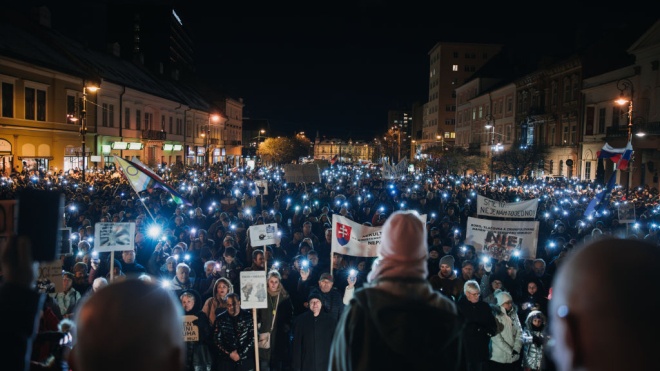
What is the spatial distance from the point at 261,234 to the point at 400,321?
857 centimetres

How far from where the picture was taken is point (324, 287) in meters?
7.88

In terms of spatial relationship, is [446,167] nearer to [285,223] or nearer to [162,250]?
[285,223]

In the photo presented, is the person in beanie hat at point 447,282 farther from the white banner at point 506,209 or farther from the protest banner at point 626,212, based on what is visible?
the protest banner at point 626,212

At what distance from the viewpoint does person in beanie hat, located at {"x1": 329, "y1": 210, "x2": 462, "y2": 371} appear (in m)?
2.54

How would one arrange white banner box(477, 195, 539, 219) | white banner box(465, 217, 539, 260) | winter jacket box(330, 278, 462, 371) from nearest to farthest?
winter jacket box(330, 278, 462, 371) → white banner box(465, 217, 539, 260) → white banner box(477, 195, 539, 219)

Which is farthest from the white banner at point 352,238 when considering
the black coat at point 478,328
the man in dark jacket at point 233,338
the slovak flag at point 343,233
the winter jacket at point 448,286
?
the black coat at point 478,328

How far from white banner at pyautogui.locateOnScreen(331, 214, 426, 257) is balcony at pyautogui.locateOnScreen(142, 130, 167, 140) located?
42705 mm

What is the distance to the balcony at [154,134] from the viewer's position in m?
49.8

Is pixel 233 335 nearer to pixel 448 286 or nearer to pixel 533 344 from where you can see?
pixel 448 286

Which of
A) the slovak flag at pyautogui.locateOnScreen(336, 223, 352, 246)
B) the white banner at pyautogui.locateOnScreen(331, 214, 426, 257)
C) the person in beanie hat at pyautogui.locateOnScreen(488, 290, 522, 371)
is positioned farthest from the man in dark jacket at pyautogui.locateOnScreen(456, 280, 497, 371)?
the slovak flag at pyautogui.locateOnScreen(336, 223, 352, 246)

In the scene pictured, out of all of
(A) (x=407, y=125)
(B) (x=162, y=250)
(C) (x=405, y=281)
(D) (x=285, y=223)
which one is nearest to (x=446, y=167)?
(D) (x=285, y=223)

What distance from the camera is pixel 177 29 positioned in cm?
10525

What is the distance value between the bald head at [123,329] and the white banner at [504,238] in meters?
10.8

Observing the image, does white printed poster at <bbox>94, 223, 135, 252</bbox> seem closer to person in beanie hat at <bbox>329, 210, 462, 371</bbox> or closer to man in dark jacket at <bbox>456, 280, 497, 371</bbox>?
man in dark jacket at <bbox>456, 280, 497, 371</bbox>
